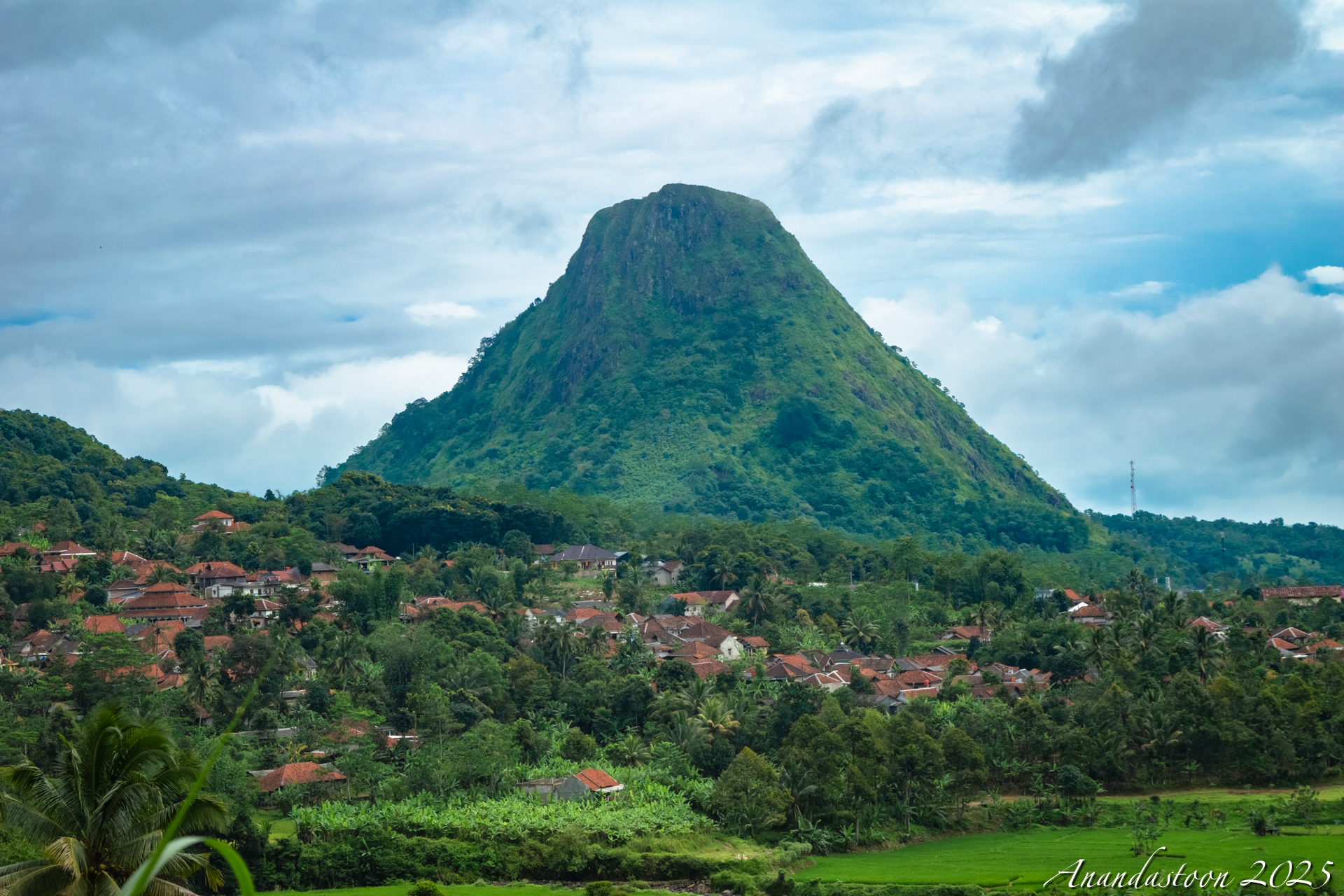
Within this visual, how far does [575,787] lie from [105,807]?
113 ft

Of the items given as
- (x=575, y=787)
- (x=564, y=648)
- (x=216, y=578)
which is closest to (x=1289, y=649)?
(x=564, y=648)

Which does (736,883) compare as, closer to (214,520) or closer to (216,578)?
(216,578)

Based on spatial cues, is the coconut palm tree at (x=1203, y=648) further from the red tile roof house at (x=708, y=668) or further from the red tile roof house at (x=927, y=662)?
the red tile roof house at (x=708, y=668)

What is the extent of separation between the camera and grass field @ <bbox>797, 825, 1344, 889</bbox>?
38.7m

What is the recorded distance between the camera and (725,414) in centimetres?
16338

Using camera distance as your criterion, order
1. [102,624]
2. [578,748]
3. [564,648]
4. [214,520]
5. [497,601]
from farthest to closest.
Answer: [214,520] < [497,601] < [102,624] < [564,648] < [578,748]

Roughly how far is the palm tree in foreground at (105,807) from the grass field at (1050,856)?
2873 centimetres

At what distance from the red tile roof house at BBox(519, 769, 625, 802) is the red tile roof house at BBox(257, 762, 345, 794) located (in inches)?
270

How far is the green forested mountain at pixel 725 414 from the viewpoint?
146 m

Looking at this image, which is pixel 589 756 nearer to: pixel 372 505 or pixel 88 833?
pixel 88 833

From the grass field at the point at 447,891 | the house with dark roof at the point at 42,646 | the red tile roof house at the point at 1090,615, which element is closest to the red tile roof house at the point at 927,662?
the red tile roof house at the point at 1090,615

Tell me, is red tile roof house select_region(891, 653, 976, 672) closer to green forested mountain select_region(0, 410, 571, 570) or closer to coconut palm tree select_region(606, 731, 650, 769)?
coconut palm tree select_region(606, 731, 650, 769)

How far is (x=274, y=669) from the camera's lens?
A: 185 ft

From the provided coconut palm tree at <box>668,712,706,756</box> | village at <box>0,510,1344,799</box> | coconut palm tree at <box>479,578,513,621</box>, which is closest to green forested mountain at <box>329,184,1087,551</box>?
village at <box>0,510,1344,799</box>
